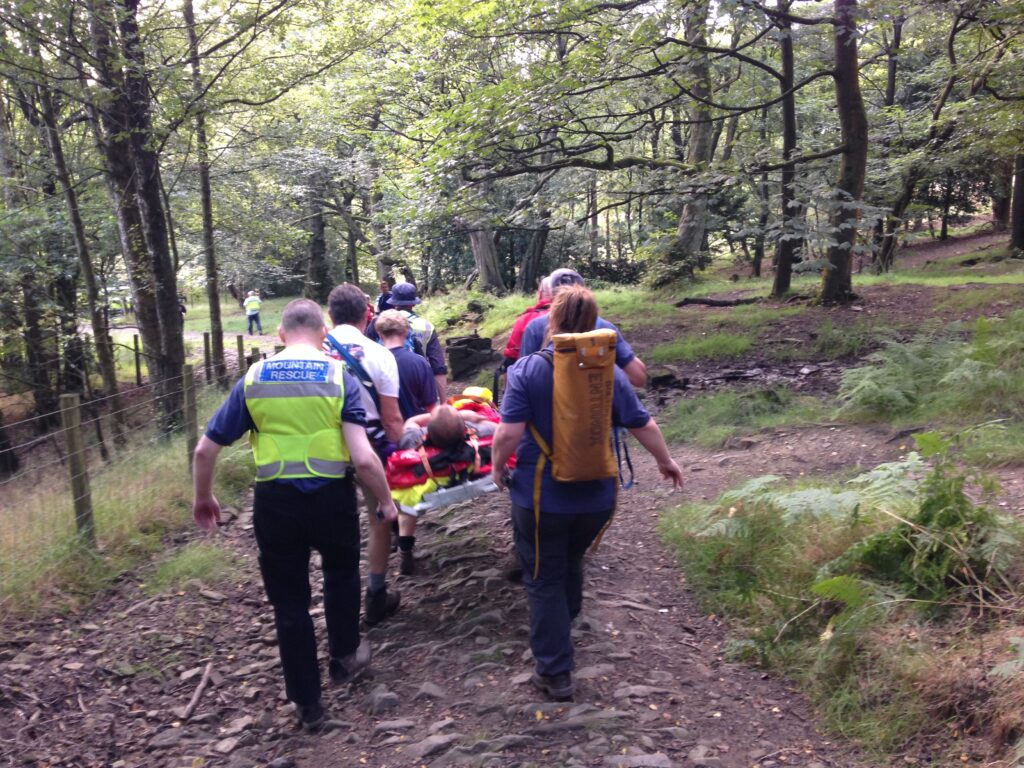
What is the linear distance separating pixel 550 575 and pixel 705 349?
8.82 meters

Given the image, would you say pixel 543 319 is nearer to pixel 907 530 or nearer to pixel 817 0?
pixel 907 530

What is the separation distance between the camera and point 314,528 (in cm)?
377

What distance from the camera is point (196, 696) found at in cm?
443

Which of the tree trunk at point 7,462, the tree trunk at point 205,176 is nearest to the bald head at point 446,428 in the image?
the tree trunk at point 205,176

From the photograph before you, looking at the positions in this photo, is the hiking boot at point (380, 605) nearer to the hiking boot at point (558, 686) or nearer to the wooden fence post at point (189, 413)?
the hiking boot at point (558, 686)

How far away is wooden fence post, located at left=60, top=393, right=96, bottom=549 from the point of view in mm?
5855

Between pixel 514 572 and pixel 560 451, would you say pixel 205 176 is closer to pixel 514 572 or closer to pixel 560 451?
pixel 514 572

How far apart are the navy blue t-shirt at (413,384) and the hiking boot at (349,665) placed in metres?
1.49

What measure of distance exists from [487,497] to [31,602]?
3.62 metres

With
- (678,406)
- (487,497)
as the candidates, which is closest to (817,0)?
(678,406)

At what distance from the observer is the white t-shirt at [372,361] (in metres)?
4.77

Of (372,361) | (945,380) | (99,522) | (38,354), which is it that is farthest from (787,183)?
(38,354)

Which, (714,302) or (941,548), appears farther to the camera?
(714,302)

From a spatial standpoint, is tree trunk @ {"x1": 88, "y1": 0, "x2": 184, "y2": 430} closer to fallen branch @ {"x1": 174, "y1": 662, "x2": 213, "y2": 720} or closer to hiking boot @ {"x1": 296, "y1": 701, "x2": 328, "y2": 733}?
fallen branch @ {"x1": 174, "y1": 662, "x2": 213, "y2": 720}
